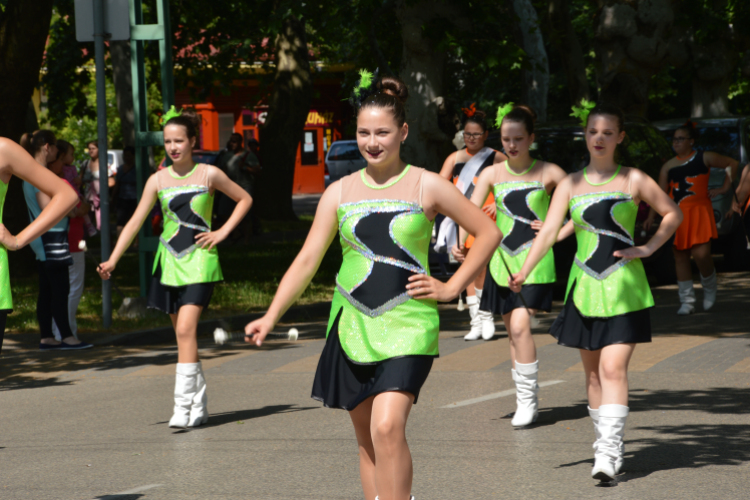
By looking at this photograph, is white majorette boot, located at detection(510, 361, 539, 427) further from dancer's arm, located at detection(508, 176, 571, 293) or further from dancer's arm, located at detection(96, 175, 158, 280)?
dancer's arm, located at detection(96, 175, 158, 280)

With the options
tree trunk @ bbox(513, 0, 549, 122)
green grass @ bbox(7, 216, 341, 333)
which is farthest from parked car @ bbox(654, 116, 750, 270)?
tree trunk @ bbox(513, 0, 549, 122)

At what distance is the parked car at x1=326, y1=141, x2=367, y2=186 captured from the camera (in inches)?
1567

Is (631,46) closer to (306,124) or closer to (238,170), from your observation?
(238,170)

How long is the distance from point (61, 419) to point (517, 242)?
332 centimetres

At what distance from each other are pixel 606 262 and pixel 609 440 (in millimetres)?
894

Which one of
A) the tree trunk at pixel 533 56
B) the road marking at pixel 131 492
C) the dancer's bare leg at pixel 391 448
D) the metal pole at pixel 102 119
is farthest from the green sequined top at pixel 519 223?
the tree trunk at pixel 533 56

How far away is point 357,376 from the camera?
3.90 m

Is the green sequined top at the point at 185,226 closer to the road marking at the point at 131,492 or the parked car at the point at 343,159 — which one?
the road marking at the point at 131,492

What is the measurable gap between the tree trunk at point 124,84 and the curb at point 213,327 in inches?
334

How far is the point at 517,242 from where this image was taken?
674 centimetres

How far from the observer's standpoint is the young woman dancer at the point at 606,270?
5.18 metres

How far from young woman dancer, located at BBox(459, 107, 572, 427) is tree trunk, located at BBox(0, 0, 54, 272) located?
9.54 meters

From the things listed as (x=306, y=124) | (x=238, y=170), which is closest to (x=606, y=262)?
(x=238, y=170)

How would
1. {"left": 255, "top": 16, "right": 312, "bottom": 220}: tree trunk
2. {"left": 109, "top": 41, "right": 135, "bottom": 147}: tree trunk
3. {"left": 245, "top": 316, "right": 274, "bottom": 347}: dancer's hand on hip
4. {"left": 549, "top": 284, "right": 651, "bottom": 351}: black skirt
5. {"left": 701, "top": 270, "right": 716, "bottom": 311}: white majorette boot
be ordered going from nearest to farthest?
{"left": 245, "top": 316, "right": 274, "bottom": 347}: dancer's hand on hip
{"left": 549, "top": 284, "right": 651, "bottom": 351}: black skirt
{"left": 701, "top": 270, "right": 716, "bottom": 311}: white majorette boot
{"left": 109, "top": 41, "right": 135, "bottom": 147}: tree trunk
{"left": 255, "top": 16, "right": 312, "bottom": 220}: tree trunk
